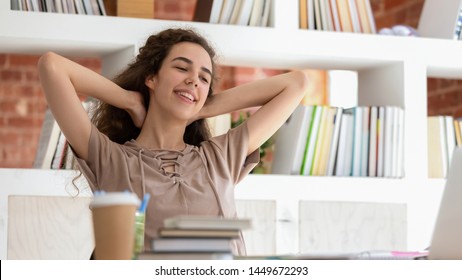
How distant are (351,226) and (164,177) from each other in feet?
4.06

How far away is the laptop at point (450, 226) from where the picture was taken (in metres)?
1.52

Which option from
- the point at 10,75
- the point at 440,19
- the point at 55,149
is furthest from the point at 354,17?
the point at 10,75

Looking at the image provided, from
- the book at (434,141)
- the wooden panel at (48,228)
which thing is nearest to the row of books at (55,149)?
the wooden panel at (48,228)

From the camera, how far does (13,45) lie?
3.09 m

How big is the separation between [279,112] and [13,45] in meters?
1.13

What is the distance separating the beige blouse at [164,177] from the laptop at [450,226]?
722mm

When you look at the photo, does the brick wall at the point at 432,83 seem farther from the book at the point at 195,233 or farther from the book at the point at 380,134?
the book at the point at 195,233

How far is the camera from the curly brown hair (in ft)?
7.86

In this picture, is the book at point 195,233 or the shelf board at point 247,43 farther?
the shelf board at point 247,43

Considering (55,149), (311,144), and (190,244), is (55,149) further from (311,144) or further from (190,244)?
(190,244)

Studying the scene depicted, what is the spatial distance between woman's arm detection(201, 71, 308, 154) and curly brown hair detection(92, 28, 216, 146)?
6 cm

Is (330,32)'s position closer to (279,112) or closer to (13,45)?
(279,112)

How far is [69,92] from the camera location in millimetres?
2166
